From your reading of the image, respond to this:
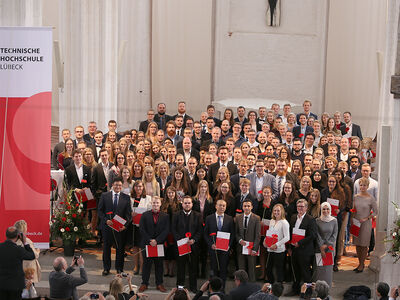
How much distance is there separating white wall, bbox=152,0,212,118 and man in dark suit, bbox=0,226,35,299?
40.5ft

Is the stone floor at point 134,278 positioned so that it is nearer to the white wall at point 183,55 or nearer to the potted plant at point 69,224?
the potted plant at point 69,224

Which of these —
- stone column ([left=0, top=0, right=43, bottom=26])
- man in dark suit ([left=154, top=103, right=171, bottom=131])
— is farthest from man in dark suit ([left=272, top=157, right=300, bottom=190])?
man in dark suit ([left=154, top=103, right=171, bottom=131])

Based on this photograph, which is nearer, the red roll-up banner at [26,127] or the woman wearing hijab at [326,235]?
the red roll-up banner at [26,127]

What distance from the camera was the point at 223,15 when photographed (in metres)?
22.2

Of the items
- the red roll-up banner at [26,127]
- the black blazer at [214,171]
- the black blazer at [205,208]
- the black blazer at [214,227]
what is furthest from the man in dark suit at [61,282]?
the black blazer at [214,171]

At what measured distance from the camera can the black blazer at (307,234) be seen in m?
11.7

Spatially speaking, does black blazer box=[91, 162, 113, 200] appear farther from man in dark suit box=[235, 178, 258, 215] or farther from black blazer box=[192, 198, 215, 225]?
man in dark suit box=[235, 178, 258, 215]

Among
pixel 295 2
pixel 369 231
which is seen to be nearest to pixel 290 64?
pixel 295 2

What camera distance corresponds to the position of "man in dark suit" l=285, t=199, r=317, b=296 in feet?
38.5

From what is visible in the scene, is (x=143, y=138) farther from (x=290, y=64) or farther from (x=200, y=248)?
(x=290, y=64)

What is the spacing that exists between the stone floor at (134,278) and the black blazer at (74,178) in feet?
3.44

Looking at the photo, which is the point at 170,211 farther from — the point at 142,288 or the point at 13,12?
the point at 13,12

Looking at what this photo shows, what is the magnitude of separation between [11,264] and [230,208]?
359cm

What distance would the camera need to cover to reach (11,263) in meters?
9.86
